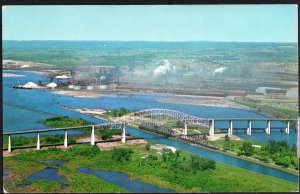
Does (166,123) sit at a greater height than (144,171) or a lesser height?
greater

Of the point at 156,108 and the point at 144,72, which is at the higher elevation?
the point at 144,72

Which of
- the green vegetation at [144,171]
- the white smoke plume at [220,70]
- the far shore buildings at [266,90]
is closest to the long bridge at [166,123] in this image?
the green vegetation at [144,171]

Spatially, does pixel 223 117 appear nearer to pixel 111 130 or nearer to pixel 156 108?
pixel 156 108

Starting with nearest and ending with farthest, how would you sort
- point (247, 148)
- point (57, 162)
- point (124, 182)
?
point (124, 182) → point (57, 162) → point (247, 148)

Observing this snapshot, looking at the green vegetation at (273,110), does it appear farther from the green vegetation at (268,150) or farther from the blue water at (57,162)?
the blue water at (57,162)

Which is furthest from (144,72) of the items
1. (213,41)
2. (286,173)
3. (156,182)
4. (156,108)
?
(286,173)

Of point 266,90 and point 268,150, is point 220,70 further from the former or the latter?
point 268,150

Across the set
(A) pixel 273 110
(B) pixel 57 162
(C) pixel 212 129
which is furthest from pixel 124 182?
(A) pixel 273 110
